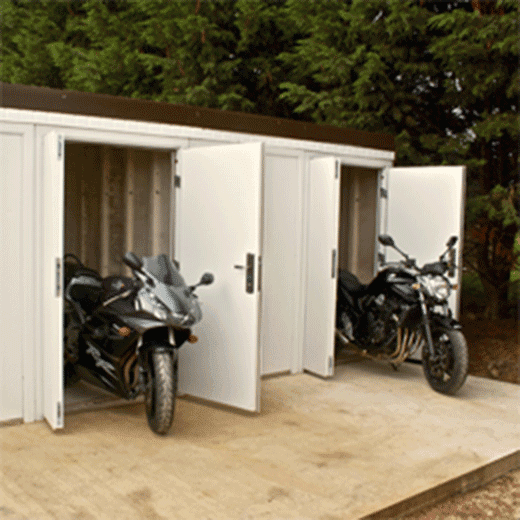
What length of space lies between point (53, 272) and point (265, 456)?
177 cm

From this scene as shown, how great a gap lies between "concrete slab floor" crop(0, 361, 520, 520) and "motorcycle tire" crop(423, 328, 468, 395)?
4.5 inches

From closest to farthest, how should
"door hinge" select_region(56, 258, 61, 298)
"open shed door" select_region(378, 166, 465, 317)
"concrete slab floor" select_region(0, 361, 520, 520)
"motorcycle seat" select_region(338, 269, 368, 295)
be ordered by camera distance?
"concrete slab floor" select_region(0, 361, 520, 520) → "door hinge" select_region(56, 258, 61, 298) → "open shed door" select_region(378, 166, 465, 317) → "motorcycle seat" select_region(338, 269, 368, 295)

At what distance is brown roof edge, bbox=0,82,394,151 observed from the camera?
14.5ft

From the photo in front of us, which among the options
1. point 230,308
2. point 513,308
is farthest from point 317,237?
point 513,308

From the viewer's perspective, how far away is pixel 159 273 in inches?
173

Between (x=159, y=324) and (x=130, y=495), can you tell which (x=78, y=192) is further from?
(x=130, y=495)

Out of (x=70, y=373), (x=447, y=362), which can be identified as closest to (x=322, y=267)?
(x=447, y=362)

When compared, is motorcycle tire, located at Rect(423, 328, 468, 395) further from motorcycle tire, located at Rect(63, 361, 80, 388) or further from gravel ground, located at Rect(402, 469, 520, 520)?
motorcycle tire, located at Rect(63, 361, 80, 388)

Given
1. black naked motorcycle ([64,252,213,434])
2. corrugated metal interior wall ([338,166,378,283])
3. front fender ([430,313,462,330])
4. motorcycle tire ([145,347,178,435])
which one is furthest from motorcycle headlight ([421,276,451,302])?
motorcycle tire ([145,347,178,435])

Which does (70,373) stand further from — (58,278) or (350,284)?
(350,284)

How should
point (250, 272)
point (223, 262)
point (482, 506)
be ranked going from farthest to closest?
point (223, 262)
point (250, 272)
point (482, 506)

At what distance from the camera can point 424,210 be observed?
6316 millimetres

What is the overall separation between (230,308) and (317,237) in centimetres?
149

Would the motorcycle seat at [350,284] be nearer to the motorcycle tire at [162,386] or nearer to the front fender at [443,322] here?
the front fender at [443,322]
